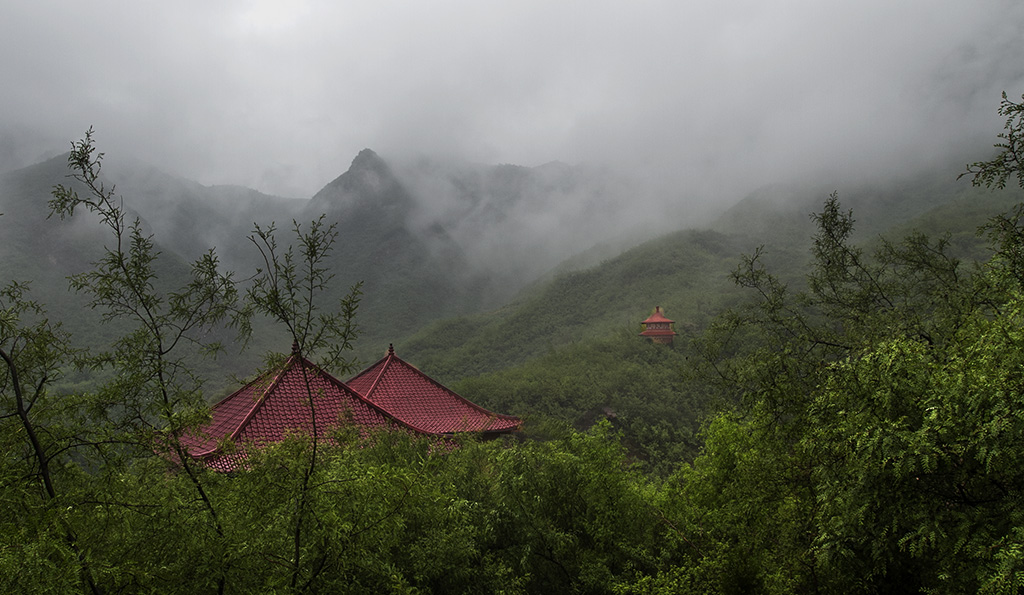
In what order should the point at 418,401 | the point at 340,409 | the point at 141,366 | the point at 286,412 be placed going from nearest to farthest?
1. the point at 141,366
2. the point at 286,412
3. the point at 340,409
4. the point at 418,401

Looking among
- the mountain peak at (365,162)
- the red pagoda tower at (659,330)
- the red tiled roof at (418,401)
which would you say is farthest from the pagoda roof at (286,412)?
the mountain peak at (365,162)

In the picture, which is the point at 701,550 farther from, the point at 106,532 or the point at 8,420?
the point at 8,420

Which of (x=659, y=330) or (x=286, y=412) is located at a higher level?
(x=659, y=330)

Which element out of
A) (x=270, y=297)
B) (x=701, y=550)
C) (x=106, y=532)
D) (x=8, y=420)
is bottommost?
(x=701, y=550)

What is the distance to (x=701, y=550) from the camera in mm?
7672

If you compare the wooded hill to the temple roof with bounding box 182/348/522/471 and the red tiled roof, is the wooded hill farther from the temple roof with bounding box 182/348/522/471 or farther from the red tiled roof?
the red tiled roof

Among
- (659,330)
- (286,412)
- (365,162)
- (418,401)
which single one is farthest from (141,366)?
(365,162)

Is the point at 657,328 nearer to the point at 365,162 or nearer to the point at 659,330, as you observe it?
the point at 659,330

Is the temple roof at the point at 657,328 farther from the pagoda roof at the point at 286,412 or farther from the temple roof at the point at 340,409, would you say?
the pagoda roof at the point at 286,412

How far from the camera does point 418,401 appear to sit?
13.9m

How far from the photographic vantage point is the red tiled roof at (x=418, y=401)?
1312 centimetres

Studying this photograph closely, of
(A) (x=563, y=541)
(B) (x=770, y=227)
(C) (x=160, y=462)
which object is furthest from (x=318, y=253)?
(B) (x=770, y=227)

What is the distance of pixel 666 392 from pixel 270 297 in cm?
3820

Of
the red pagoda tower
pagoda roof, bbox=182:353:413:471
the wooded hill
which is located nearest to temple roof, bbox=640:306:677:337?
the red pagoda tower
